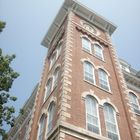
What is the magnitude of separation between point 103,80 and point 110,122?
14.5 feet

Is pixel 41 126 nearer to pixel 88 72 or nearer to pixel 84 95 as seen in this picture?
pixel 84 95

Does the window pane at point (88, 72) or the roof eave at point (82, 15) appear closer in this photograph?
the window pane at point (88, 72)

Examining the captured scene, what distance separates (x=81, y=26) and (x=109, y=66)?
234 inches

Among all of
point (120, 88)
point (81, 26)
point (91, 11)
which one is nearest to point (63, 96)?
point (120, 88)

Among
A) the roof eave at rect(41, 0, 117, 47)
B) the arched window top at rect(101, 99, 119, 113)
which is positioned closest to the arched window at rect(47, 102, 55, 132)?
the arched window top at rect(101, 99, 119, 113)

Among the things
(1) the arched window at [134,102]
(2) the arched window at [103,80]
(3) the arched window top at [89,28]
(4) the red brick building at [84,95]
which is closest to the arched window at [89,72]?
(4) the red brick building at [84,95]

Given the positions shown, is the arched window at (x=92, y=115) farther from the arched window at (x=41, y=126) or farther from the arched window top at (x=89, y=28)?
the arched window top at (x=89, y=28)

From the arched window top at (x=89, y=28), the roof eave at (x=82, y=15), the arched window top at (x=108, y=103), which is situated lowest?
the arched window top at (x=108, y=103)

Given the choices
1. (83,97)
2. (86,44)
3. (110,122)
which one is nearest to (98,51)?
(86,44)

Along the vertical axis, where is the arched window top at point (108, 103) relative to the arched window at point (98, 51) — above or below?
below

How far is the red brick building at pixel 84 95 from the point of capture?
46.3ft

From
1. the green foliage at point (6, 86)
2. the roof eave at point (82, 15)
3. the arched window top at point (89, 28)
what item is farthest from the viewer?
the roof eave at point (82, 15)

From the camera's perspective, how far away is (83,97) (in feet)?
52.2

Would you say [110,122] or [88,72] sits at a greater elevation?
[88,72]
